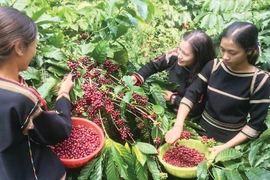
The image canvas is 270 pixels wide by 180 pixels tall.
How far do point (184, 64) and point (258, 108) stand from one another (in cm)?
56

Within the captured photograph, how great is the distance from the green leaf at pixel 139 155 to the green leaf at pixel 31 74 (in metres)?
0.66

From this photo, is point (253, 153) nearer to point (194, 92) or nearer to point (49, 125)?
point (194, 92)

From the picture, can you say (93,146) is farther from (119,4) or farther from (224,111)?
(119,4)

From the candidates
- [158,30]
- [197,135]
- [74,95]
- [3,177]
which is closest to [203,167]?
[197,135]

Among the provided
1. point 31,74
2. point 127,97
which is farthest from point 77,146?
point 31,74

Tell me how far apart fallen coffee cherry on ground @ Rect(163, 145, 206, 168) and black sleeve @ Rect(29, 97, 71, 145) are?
26.1 inches

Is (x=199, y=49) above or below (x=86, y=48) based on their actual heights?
above

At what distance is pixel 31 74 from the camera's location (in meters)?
1.88

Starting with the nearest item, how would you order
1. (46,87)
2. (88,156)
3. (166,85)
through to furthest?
(88,156) → (46,87) → (166,85)

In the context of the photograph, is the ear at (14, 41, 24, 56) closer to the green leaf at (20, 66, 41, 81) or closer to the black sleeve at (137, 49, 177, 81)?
the green leaf at (20, 66, 41, 81)

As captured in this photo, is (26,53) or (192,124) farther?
(192,124)

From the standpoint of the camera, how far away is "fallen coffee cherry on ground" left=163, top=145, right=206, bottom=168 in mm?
1837

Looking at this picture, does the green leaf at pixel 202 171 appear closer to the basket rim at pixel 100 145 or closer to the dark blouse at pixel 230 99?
the dark blouse at pixel 230 99

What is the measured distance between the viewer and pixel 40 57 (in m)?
1.99
